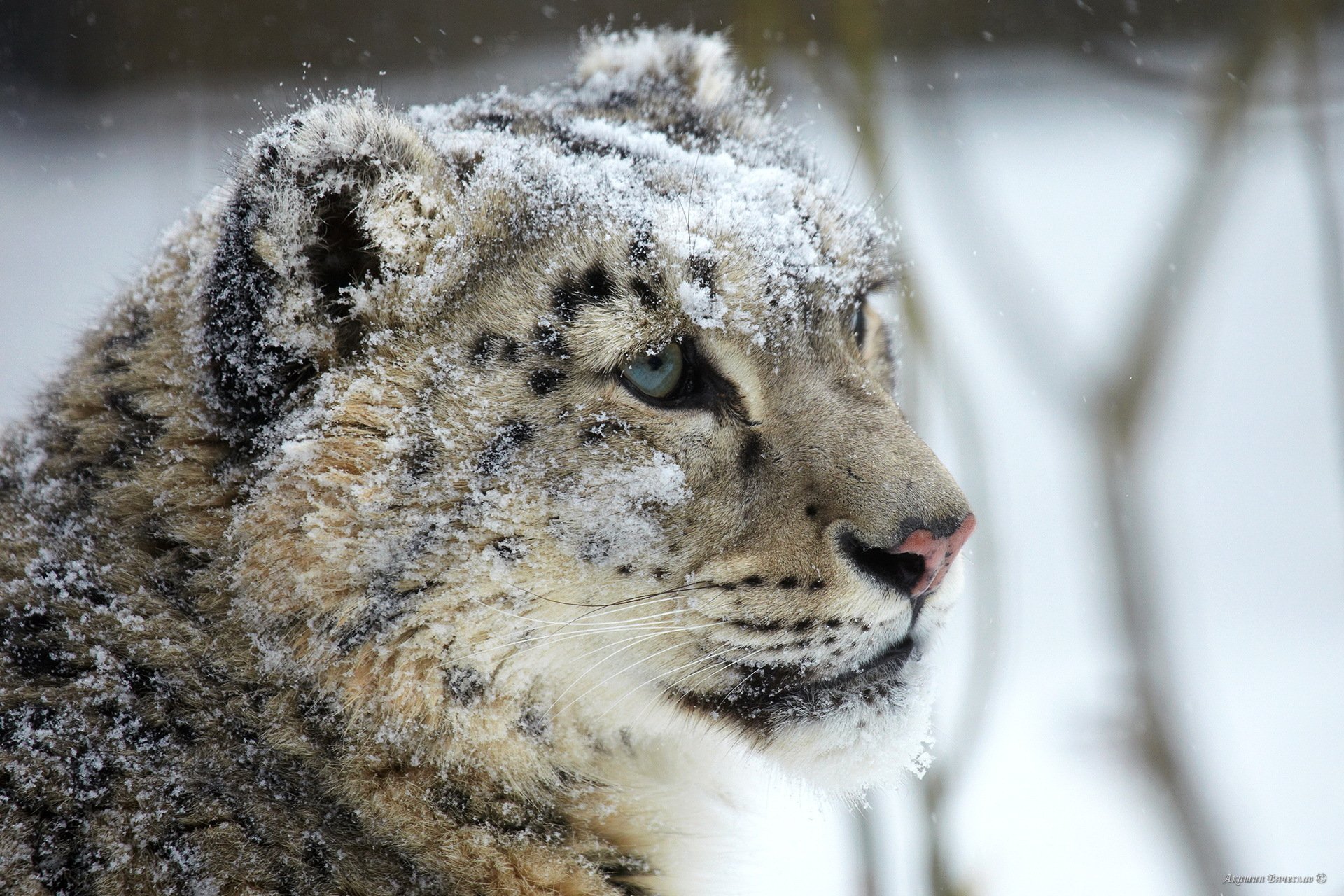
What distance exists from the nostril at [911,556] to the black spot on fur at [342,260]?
1.13 m

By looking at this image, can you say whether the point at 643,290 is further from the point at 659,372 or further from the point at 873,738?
the point at 873,738

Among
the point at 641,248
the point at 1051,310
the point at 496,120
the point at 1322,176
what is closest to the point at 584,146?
the point at 496,120

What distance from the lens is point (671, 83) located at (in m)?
3.66

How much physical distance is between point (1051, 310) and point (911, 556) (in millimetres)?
5537

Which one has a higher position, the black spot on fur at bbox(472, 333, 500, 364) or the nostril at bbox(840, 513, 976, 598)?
the black spot on fur at bbox(472, 333, 500, 364)

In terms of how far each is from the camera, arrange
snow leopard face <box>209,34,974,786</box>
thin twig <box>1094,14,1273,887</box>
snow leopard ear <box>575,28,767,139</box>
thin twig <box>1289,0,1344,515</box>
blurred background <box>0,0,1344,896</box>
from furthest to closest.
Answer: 1. thin twig <box>1094,14,1273,887</box>
2. blurred background <box>0,0,1344,896</box>
3. thin twig <box>1289,0,1344,515</box>
4. snow leopard ear <box>575,28,767,139</box>
5. snow leopard face <box>209,34,974,786</box>

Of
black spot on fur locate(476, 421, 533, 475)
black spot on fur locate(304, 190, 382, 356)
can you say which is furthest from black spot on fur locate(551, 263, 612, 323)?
black spot on fur locate(304, 190, 382, 356)

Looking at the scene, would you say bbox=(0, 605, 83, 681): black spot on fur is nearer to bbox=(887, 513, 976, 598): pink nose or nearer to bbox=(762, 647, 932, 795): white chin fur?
bbox=(762, 647, 932, 795): white chin fur

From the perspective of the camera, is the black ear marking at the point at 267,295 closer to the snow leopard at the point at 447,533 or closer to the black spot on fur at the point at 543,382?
the snow leopard at the point at 447,533

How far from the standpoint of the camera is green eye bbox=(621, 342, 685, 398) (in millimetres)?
2498

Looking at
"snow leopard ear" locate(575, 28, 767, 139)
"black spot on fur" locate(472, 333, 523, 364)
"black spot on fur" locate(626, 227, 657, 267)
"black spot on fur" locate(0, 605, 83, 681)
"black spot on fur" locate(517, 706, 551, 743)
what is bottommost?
"black spot on fur" locate(517, 706, 551, 743)

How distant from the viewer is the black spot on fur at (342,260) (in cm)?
238

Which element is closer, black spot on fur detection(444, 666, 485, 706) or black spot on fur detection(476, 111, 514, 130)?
black spot on fur detection(444, 666, 485, 706)

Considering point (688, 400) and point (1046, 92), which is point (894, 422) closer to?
point (688, 400)
